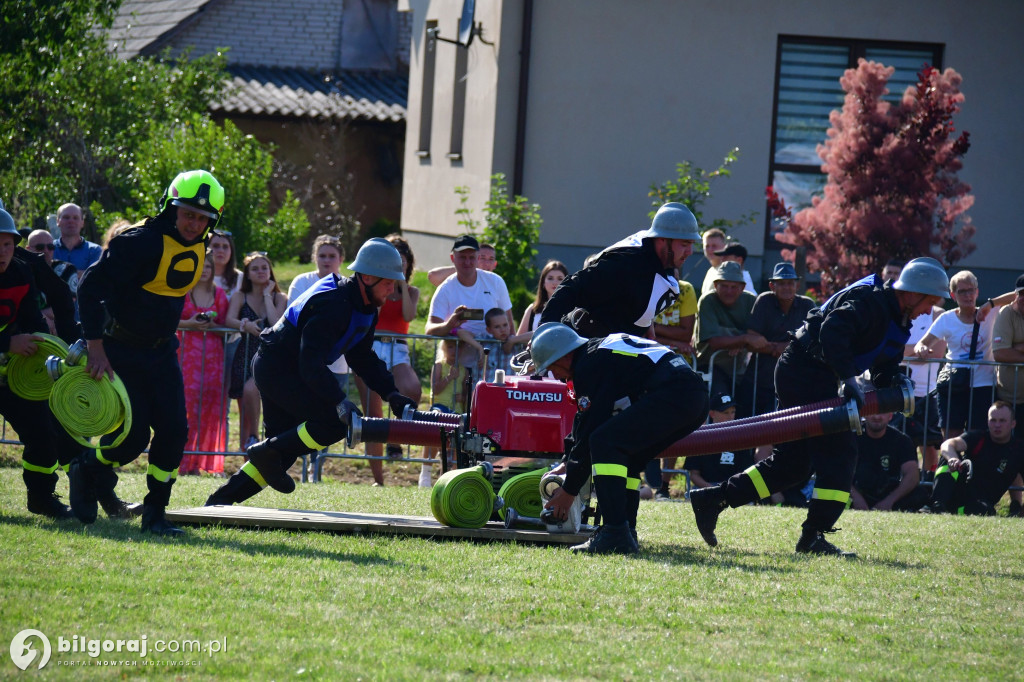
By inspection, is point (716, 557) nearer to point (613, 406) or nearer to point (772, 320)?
point (613, 406)

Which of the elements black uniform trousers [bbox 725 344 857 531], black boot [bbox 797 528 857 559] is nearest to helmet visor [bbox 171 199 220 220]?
black uniform trousers [bbox 725 344 857 531]

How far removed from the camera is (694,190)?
16.4m

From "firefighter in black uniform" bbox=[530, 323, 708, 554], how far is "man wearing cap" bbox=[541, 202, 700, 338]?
64 cm

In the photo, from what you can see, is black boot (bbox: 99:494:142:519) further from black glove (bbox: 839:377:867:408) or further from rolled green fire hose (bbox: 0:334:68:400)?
black glove (bbox: 839:377:867:408)

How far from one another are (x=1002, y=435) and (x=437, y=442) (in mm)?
5845

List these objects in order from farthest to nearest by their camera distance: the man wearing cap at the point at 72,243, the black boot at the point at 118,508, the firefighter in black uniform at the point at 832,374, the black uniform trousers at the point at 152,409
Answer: the man wearing cap at the point at 72,243 < the black boot at the point at 118,508 < the firefighter in black uniform at the point at 832,374 < the black uniform trousers at the point at 152,409

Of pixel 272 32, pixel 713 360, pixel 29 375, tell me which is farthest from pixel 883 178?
pixel 272 32

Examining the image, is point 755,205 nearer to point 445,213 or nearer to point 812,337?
point 445,213

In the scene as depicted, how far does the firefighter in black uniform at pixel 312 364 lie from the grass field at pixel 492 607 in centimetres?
63

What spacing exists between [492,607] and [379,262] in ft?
8.95

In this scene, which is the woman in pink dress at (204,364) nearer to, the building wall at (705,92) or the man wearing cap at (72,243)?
the man wearing cap at (72,243)

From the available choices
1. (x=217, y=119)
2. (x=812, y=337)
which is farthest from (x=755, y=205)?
(x=217, y=119)

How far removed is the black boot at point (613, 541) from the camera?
7.13 metres

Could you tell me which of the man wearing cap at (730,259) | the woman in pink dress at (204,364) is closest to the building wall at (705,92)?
the man wearing cap at (730,259)
